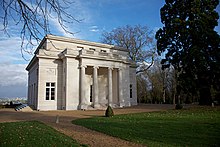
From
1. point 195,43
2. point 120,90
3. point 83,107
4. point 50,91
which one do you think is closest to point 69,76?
point 50,91

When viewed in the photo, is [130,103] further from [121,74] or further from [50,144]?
[50,144]

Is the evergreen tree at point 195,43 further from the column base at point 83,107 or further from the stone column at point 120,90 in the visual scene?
the column base at point 83,107

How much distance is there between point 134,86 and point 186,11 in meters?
15.9

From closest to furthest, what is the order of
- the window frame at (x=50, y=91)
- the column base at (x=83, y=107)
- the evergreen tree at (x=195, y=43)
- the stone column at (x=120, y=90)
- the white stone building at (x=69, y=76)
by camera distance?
the evergreen tree at (x=195, y=43), the column base at (x=83, y=107), the white stone building at (x=69, y=76), the window frame at (x=50, y=91), the stone column at (x=120, y=90)

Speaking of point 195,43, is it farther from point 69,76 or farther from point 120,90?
point 69,76

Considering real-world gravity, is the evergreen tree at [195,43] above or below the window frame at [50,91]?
above

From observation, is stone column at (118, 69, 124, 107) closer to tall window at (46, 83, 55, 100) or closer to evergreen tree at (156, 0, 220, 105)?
evergreen tree at (156, 0, 220, 105)

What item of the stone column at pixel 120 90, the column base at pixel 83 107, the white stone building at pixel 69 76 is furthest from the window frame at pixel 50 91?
the stone column at pixel 120 90

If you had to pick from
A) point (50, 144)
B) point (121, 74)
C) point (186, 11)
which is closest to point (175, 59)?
point (186, 11)

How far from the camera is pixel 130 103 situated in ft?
111

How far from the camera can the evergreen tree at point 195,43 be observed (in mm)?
23438

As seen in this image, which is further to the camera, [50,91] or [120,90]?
[120,90]

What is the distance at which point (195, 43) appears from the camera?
80.8ft

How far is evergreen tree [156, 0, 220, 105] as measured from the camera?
76.9 ft
